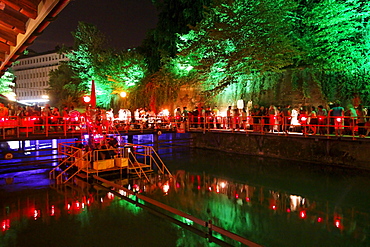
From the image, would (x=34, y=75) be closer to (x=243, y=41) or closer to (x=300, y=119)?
(x=243, y=41)

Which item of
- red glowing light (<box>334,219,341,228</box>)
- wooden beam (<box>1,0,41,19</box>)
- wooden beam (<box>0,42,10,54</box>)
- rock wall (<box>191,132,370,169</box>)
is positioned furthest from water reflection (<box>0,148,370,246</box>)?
wooden beam (<box>1,0,41,19</box>)

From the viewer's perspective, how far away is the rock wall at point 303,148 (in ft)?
47.4

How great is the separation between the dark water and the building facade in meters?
74.6

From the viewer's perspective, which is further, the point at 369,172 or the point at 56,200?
the point at 369,172

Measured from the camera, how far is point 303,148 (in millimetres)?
16906

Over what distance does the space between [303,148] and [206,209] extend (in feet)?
31.9

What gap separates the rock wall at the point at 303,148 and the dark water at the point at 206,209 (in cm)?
76

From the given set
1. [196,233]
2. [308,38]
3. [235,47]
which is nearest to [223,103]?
[235,47]

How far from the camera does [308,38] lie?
2062cm

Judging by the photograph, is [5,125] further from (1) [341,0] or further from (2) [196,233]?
(1) [341,0]

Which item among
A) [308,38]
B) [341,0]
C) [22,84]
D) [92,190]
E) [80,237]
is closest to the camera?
[80,237]

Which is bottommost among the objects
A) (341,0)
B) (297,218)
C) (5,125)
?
(297,218)

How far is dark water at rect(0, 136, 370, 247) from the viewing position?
729 centimetres

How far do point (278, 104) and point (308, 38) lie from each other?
502cm
